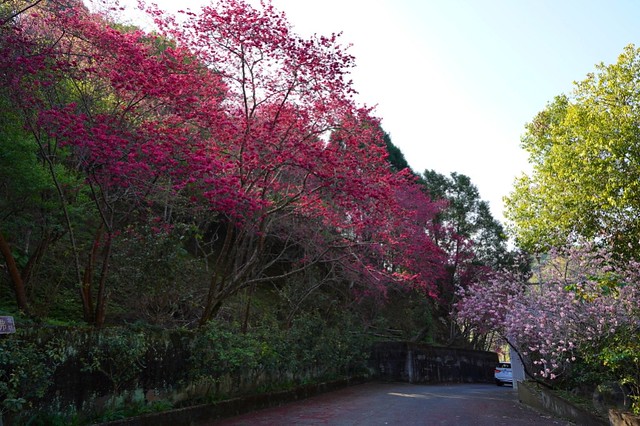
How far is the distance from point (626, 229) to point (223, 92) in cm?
969

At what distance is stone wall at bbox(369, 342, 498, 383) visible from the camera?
23.5 metres

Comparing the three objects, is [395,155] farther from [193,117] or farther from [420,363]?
[193,117]

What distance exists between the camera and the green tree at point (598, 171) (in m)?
12.3

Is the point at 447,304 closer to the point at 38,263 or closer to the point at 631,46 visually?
the point at 631,46

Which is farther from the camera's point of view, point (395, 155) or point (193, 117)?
point (395, 155)

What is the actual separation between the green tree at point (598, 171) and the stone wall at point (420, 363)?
30.0 ft

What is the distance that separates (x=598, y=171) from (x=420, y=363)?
14152 mm

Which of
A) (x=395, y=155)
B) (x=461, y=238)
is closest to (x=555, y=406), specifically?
(x=461, y=238)

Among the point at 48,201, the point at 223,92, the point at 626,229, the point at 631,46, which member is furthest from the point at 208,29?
the point at 631,46

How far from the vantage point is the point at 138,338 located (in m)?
7.93

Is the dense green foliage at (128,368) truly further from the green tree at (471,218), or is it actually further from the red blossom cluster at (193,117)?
the green tree at (471,218)

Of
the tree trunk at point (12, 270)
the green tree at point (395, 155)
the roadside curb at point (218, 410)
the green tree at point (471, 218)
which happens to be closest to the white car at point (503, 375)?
the green tree at point (471, 218)

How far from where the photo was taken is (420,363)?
24.3m

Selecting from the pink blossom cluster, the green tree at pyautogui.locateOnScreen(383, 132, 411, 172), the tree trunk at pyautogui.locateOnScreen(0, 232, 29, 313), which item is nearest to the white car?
the pink blossom cluster
